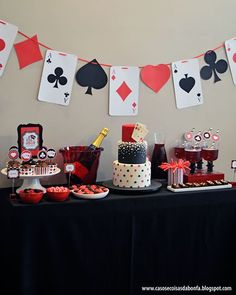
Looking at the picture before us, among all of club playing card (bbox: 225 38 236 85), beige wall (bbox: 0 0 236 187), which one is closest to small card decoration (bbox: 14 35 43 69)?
beige wall (bbox: 0 0 236 187)

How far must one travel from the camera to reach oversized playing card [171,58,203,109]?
7.55ft

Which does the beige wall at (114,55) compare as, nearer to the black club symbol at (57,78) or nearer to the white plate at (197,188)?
the black club symbol at (57,78)

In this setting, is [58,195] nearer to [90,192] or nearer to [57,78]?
[90,192]

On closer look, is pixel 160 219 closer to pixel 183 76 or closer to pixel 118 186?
pixel 118 186

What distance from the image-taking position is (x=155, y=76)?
2.26 meters

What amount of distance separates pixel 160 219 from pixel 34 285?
674 millimetres

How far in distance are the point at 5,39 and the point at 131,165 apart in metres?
0.88

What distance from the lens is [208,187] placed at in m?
2.05

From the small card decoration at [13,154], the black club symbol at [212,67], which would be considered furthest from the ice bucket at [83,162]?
the black club symbol at [212,67]

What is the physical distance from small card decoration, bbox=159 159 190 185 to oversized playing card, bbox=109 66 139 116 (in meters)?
0.39

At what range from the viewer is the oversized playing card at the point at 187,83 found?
2303 mm

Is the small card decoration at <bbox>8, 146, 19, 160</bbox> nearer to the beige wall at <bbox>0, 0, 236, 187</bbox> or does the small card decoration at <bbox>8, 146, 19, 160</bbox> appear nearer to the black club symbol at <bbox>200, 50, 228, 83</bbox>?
the beige wall at <bbox>0, 0, 236, 187</bbox>

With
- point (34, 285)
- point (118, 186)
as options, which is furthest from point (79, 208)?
point (34, 285)

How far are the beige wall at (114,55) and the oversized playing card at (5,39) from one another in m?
0.03
